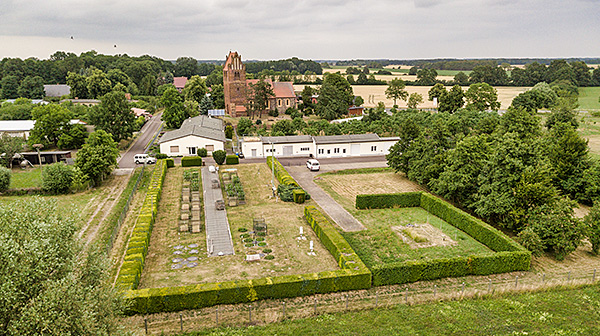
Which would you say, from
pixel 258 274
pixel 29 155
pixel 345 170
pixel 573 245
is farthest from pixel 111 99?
pixel 573 245

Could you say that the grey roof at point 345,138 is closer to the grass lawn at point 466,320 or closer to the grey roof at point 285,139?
the grey roof at point 285,139

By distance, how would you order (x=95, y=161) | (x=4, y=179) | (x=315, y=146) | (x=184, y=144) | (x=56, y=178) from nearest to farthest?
1. (x=4, y=179)
2. (x=56, y=178)
3. (x=95, y=161)
4. (x=315, y=146)
5. (x=184, y=144)

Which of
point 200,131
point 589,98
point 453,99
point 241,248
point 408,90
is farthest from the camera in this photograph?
point 408,90

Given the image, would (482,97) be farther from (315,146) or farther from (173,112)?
(173,112)

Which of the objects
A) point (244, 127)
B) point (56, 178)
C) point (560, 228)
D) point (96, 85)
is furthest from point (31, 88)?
point (560, 228)

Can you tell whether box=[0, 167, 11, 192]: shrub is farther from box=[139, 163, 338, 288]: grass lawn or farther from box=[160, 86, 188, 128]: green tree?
box=[160, 86, 188, 128]: green tree

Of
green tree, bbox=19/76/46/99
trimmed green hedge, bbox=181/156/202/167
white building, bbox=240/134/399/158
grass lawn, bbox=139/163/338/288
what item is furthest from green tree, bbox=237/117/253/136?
green tree, bbox=19/76/46/99

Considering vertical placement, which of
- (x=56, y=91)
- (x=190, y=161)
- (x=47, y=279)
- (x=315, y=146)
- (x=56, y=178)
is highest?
(x=56, y=91)
